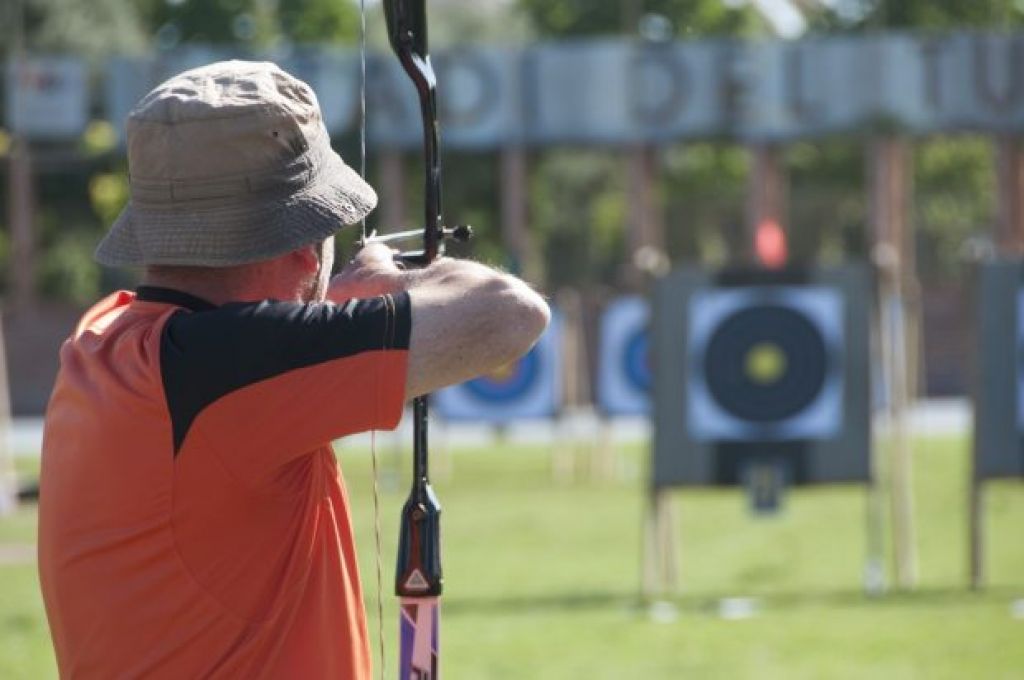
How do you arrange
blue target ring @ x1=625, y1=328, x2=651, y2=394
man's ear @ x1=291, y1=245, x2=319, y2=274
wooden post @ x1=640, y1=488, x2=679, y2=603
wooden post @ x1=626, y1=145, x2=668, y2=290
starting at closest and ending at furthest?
man's ear @ x1=291, y1=245, x2=319, y2=274, wooden post @ x1=640, y1=488, x2=679, y2=603, blue target ring @ x1=625, y1=328, x2=651, y2=394, wooden post @ x1=626, y1=145, x2=668, y2=290

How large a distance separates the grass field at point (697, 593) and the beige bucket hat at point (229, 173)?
4.71m

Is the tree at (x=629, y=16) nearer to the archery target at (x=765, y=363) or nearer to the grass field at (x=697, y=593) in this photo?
the grass field at (x=697, y=593)

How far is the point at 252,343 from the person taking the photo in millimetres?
2264

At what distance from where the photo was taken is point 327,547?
7.93 feet

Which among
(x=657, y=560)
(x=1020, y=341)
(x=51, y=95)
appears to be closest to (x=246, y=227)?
(x=657, y=560)

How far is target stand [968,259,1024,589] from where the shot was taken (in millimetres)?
9430

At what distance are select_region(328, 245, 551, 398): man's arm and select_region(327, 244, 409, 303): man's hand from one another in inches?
6.3

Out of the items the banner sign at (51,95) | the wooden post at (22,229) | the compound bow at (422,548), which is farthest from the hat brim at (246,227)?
the wooden post at (22,229)

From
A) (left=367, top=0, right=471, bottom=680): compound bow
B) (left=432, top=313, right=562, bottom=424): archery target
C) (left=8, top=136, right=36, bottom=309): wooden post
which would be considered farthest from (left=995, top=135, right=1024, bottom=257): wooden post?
(left=367, top=0, right=471, bottom=680): compound bow

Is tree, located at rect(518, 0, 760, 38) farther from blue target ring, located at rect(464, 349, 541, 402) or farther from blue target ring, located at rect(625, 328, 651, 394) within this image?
blue target ring, located at rect(625, 328, 651, 394)

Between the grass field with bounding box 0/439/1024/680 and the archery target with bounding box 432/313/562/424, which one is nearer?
the grass field with bounding box 0/439/1024/680

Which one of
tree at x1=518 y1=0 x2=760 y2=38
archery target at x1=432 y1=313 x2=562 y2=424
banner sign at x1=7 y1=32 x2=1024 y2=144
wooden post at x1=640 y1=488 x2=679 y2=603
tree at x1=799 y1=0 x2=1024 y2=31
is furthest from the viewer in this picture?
tree at x1=799 y1=0 x2=1024 y2=31

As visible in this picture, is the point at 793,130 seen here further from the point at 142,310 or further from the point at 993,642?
the point at 142,310

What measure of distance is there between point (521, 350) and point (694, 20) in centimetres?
2345
